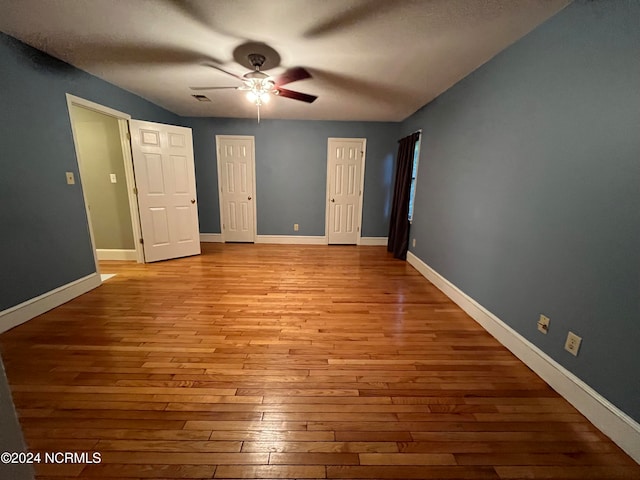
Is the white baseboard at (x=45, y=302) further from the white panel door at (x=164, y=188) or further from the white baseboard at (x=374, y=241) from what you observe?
the white baseboard at (x=374, y=241)

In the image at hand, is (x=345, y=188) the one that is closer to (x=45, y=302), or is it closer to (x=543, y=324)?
(x=543, y=324)

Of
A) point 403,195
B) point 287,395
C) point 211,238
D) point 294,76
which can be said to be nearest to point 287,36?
point 294,76

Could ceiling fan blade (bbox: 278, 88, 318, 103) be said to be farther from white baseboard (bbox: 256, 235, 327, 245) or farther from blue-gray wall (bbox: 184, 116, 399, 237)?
white baseboard (bbox: 256, 235, 327, 245)

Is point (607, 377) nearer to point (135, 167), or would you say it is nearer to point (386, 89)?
point (386, 89)

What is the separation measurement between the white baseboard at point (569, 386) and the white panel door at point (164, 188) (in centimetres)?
418

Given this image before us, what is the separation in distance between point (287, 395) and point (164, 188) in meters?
3.64

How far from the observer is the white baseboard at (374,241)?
520cm

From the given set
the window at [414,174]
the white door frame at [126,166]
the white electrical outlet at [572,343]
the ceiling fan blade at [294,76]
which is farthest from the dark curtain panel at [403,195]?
the white door frame at [126,166]

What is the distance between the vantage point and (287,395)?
5.14 feet

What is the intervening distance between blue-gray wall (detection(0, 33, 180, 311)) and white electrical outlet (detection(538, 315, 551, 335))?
4202 mm

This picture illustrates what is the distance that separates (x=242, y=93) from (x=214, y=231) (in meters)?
2.80

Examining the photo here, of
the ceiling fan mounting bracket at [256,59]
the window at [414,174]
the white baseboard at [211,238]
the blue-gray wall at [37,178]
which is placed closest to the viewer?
the blue-gray wall at [37,178]

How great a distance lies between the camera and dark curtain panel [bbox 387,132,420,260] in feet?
13.3

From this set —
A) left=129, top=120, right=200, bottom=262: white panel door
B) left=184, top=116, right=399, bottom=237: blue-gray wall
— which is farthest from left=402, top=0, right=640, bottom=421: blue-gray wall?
left=129, top=120, right=200, bottom=262: white panel door
